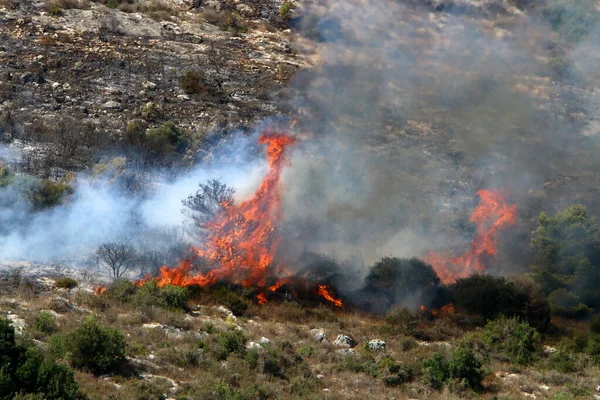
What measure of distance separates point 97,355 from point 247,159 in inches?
849

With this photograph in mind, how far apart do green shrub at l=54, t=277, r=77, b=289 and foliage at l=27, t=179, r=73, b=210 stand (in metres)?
5.61

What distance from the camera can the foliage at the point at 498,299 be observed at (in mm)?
35531

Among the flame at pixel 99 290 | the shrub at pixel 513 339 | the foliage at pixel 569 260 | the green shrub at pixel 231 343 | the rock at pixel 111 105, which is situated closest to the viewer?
the green shrub at pixel 231 343

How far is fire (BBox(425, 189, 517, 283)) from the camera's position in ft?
132

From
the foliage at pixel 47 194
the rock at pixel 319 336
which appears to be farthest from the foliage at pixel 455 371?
the foliage at pixel 47 194

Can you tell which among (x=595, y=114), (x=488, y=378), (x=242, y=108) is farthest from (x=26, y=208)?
(x=595, y=114)

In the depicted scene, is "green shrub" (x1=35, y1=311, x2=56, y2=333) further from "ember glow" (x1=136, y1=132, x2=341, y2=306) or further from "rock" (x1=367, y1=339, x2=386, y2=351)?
"rock" (x1=367, y1=339, x2=386, y2=351)

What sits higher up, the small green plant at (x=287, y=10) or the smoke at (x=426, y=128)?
the small green plant at (x=287, y=10)

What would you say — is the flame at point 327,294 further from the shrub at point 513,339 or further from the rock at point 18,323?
the rock at point 18,323

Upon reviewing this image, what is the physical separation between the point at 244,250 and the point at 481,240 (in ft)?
44.3

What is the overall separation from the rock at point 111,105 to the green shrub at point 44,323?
25361 mm

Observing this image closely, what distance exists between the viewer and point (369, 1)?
54.8m

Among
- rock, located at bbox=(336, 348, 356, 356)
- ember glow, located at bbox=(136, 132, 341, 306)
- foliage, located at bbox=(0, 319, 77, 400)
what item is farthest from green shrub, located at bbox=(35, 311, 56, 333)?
rock, located at bbox=(336, 348, 356, 356)

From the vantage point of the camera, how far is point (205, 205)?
3791 cm
